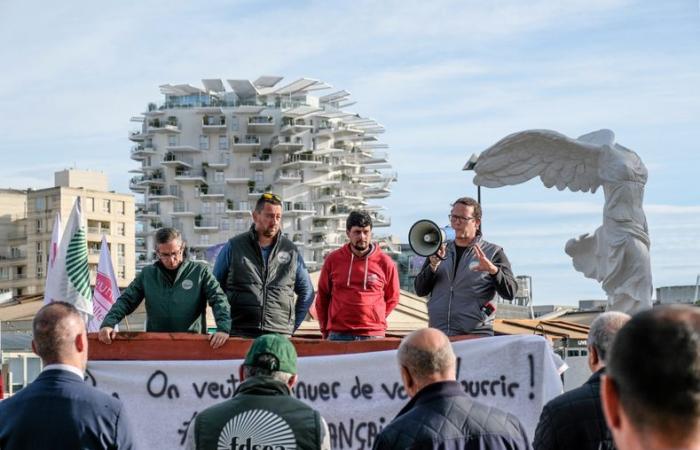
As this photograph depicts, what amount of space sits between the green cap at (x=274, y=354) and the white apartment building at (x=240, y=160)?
14495 centimetres

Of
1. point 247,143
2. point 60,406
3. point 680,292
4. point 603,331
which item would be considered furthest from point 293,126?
point 60,406

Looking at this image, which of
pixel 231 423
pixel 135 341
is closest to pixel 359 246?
pixel 135 341

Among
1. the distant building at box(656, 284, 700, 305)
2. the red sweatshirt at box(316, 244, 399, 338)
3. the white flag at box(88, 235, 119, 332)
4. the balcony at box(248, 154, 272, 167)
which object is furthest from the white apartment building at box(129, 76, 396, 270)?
the red sweatshirt at box(316, 244, 399, 338)

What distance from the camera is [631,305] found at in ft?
64.2

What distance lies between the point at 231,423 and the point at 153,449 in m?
2.91

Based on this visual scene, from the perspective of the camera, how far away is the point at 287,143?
495 feet

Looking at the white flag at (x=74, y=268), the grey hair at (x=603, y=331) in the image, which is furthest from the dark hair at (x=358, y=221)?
the white flag at (x=74, y=268)

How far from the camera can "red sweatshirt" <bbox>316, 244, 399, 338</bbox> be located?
332 inches

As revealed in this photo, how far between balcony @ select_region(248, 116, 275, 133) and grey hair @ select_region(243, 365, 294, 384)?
14663 cm

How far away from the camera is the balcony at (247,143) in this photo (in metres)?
151

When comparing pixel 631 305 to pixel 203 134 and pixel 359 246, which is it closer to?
pixel 359 246

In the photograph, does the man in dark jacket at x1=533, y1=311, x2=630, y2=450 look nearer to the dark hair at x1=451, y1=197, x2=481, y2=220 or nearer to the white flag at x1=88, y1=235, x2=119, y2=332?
the dark hair at x1=451, y1=197, x2=481, y2=220

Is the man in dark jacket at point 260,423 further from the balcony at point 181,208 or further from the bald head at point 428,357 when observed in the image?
the balcony at point 181,208

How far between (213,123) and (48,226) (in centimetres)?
2576
